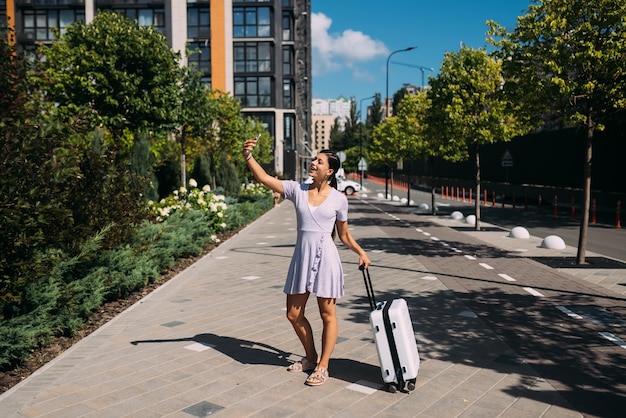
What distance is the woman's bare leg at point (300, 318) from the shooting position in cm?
462

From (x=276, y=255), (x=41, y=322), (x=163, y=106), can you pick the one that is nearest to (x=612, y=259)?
(x=276, y=255)

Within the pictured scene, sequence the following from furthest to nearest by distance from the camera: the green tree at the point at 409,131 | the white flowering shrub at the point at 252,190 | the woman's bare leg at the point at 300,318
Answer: the white flowering shrub at the point at 252,190 < the green tree at the point at 409,131 < the woman's bare leg at the point at 300,318

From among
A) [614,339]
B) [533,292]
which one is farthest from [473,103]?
[614,339]

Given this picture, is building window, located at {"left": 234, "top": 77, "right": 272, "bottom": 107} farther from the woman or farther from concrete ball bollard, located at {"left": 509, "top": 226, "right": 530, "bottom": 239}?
the woman

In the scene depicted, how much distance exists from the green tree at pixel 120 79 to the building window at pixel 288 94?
118 feet

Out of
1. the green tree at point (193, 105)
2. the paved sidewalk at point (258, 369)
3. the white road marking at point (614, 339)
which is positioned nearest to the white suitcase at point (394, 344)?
the paved sidewalk at point (258, 369)

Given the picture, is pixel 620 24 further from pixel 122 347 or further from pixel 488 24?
pixel 122 347

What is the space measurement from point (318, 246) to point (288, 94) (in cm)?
5326

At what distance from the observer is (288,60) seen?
57969mm

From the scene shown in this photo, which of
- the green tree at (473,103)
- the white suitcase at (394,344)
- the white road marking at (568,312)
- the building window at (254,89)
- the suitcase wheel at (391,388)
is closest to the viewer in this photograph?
the white suitcase at (394,344)

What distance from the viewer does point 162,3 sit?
4944 cm

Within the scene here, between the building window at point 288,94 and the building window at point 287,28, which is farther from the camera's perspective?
the building window at point 287,28

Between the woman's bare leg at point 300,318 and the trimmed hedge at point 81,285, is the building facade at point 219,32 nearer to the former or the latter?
the trimmed hedge at point 81,285

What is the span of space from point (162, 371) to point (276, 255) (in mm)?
7580
